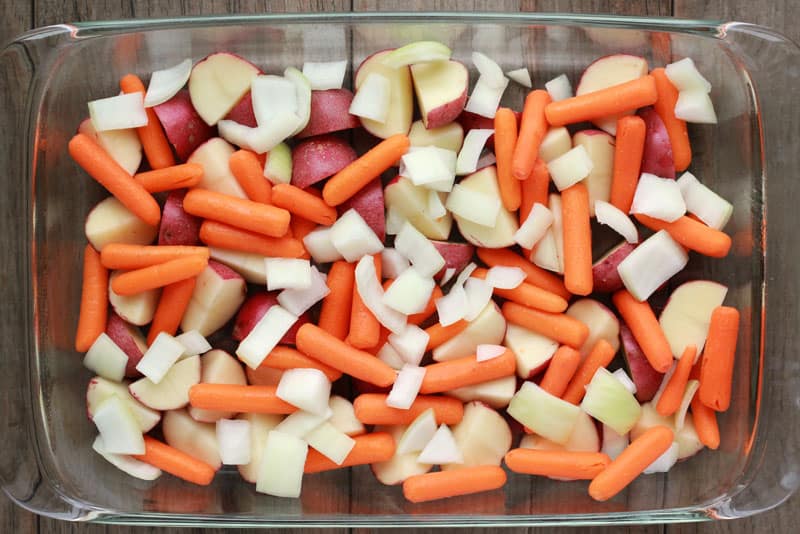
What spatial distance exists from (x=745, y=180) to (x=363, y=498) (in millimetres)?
905

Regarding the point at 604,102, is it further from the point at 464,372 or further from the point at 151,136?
the point at 151,136

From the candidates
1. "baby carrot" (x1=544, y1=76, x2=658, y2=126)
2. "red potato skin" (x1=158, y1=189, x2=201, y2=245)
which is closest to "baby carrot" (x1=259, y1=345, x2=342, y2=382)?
"red potato skin" (x1=158, y1=189, x2=201, y2=245)

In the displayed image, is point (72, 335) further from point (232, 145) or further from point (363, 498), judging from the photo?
point (363, 498)

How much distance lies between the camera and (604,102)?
134 centimetres

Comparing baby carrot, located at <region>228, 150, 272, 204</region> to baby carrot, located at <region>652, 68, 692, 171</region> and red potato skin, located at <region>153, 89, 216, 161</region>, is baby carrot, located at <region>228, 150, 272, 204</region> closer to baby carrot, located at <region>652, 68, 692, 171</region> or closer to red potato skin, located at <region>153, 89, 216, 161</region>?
red potato skin, located at <region>153, 89, 216, 161</region>

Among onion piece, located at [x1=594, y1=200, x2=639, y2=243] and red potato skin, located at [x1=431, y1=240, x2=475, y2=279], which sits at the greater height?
onion piece, located at [x1=594, y1=200, x2=639, y2=243]

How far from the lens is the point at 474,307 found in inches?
54.6

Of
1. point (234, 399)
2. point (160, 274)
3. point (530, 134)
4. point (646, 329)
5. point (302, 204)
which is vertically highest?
point (530, 134)

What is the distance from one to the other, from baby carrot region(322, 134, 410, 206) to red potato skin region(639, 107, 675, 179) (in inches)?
16.6

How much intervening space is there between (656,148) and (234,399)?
0.85 meters

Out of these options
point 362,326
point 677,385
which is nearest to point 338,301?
point 362,326

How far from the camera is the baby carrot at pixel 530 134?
1337 millimetres

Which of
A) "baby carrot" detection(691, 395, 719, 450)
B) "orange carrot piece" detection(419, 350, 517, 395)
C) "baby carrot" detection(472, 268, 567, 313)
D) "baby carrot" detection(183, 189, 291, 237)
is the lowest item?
"baby carrot" detection(691, 395, 719, 450)

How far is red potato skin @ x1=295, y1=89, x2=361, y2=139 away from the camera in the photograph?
4.45ft
